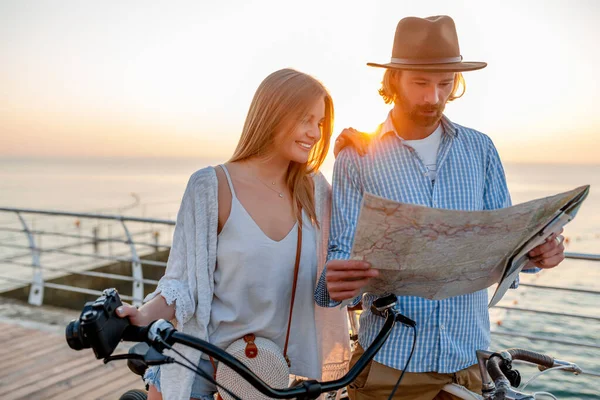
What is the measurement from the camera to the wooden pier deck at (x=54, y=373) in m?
3.15

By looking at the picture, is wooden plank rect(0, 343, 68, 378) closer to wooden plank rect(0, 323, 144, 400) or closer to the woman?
wooden plank rect(0, 323, 144, 400)

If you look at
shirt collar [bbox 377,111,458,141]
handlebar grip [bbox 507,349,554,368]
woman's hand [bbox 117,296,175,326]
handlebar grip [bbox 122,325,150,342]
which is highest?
shirt collar [bbox 377,111,458,141]

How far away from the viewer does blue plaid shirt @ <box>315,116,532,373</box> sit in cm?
141

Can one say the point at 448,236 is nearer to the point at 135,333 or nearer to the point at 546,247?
the point at 546,247

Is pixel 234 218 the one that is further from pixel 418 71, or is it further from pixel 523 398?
pixel 523 398

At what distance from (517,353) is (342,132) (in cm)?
76

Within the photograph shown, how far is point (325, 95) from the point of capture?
1.51 meters

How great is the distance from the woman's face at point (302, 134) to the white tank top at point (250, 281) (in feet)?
0.68

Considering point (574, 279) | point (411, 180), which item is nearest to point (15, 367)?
point (411, 180)

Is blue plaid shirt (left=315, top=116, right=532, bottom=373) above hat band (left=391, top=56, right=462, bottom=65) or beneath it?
beneath

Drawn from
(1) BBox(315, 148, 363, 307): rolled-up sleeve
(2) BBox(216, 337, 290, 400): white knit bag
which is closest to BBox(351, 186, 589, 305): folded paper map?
(1) BBox(315, 148, 363, 307): rolled-up sleeve

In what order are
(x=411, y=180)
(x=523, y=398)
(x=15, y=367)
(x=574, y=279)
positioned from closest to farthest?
(x=523, y=398)
(x=411, y=180)
(x=15, y=367)
(x=574, y=279)

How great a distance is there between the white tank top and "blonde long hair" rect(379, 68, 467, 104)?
0.52 m

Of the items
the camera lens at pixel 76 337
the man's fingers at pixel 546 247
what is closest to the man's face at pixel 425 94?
the man's fingers at pixel 546 247
